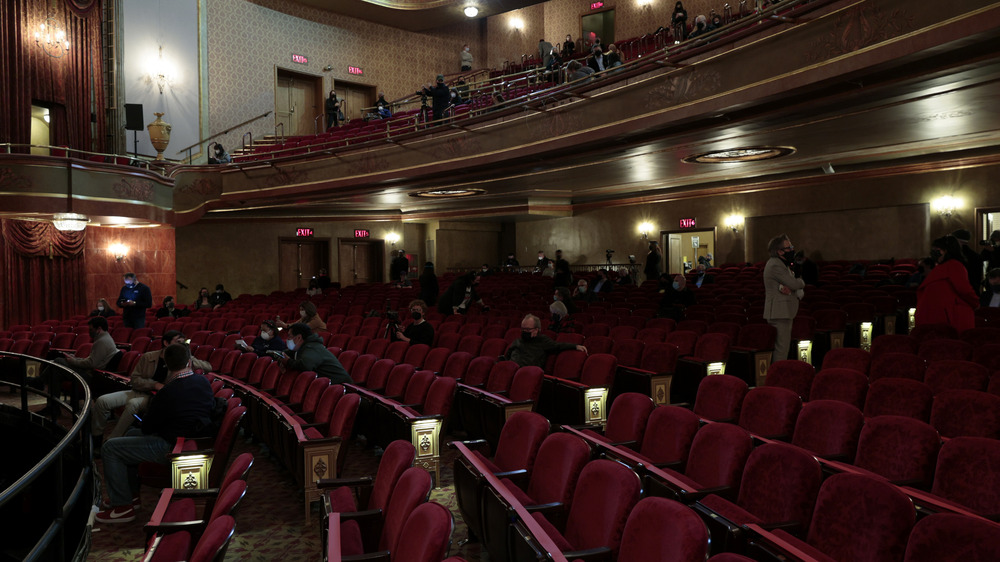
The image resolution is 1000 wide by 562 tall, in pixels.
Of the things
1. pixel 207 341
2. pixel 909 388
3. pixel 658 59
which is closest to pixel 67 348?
pixel 207 341

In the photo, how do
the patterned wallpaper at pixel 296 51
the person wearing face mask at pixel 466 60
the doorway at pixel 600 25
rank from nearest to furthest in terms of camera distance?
the patterned wallpaper at pixel 296 51, the doorway at pixel 600 25, the person wearing face mask at pixel 466 60

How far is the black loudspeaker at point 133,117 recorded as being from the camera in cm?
1438

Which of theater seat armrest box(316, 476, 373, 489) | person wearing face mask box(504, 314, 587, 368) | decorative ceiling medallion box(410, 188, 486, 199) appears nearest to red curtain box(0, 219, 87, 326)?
decorative ceiling medallion box(410, 188, 486, 199)

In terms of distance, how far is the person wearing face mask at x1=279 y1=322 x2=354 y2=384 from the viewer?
5.58 meters

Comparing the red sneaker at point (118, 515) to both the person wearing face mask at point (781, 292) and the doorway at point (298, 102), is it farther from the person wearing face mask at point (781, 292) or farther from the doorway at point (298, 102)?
the doorway at point (298, 102)

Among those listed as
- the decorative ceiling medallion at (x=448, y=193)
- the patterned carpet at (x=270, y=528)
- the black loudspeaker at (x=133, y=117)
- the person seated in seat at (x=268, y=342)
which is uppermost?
the black loudspeaker at (x=133, y=117)

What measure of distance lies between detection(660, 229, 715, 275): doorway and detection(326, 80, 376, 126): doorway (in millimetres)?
9711

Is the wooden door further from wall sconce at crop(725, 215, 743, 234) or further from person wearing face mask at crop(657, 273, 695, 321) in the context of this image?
person wearing face mask at crop(657, 273, 695, 321)

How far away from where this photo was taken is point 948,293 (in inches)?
230

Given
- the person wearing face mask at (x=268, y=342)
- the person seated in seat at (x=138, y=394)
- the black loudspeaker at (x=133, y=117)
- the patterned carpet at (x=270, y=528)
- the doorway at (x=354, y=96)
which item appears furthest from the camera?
the doorway at (x=354, y=96)

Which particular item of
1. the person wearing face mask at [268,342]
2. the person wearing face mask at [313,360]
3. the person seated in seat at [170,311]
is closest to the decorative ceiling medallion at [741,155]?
the person wearing face mask at [268,342]

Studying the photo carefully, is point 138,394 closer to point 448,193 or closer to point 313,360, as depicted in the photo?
point 313,360

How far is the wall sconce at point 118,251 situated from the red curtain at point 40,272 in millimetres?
610

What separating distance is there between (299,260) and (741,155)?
12.6 meters
